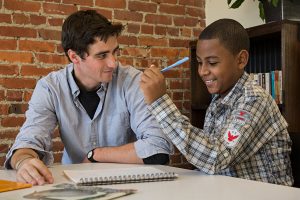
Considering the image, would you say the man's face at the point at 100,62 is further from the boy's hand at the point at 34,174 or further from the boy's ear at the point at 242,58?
the boy's hand at the point at 34,174

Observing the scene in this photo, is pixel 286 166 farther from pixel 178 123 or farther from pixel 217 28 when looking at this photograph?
pixel 217 28

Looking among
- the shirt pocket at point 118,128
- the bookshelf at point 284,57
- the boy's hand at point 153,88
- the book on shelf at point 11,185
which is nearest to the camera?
the book on shelf at point 11,185

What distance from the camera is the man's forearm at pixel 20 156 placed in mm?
1343

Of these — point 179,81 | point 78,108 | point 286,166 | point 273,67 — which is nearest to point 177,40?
point 179,81

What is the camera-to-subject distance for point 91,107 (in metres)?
1.73

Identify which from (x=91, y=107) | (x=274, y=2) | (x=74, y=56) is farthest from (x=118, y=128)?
(x=274, y=2)

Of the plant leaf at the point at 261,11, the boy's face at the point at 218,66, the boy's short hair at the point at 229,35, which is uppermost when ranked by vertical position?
the plant leaf at the point at 261,11

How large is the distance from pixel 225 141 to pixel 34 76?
61.4 inches

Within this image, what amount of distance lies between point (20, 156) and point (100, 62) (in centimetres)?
55

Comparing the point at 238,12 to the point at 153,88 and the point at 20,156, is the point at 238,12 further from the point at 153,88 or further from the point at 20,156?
the point at 20,156

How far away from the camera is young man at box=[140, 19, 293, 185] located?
1.20m

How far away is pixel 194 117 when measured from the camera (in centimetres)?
287

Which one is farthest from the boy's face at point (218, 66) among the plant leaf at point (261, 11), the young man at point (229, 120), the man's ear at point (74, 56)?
the plant leaf at point (261, 11)

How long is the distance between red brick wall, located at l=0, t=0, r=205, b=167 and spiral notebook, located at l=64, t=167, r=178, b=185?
134cm
